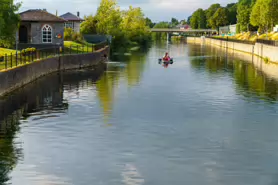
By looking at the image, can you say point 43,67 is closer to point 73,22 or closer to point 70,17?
point 73,22

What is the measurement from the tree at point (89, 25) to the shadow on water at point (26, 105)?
2773 inches

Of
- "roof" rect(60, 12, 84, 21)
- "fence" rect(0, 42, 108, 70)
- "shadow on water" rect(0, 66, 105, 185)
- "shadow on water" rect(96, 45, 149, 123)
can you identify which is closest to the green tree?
"roof" rect(60, 12, 84, 21)

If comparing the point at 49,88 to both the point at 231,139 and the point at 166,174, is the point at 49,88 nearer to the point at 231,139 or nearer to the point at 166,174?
the point at 231,139

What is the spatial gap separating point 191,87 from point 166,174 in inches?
1096

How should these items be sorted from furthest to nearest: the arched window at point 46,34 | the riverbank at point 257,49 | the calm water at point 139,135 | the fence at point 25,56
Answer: the riverbank at point 257,49
the arched window at point 46,34
the fence at point 25,56
the calm water at point 139,135

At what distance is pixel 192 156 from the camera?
21938 mm

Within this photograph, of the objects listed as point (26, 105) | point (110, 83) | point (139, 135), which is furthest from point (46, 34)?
point (139, 135)

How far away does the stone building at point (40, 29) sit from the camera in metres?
71.6

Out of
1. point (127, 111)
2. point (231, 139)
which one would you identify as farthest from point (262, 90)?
point (231, 139)

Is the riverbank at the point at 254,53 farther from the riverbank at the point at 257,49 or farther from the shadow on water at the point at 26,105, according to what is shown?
the shadow on water at the point at 26,105

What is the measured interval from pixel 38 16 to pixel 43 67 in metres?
21.5

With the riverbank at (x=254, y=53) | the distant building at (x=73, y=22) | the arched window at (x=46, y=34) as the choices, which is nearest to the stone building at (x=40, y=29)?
the arched window at (x=46, y=34)

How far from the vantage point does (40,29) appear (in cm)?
7194

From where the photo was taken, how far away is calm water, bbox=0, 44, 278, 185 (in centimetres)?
1934
